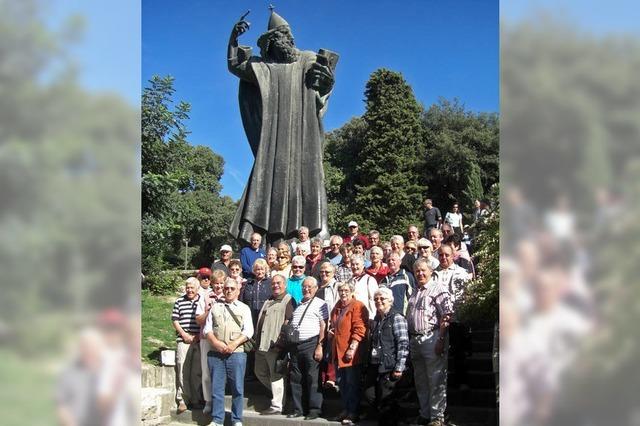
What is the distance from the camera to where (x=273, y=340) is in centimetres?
692

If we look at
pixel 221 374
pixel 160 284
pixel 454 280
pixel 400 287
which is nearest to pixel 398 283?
pixel 400 287

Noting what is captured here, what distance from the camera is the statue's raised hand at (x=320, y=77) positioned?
32.9 feet

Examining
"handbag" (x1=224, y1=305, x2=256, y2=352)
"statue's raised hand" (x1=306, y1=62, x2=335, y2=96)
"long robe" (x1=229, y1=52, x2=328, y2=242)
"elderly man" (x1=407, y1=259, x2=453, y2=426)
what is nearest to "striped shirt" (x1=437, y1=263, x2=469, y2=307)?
"elderly man" (x1=407, y1=259, x2=453, y2=426)

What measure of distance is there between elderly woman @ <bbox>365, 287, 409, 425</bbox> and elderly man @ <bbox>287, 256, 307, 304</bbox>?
1330 mm

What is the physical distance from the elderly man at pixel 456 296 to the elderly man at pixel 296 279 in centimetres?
157

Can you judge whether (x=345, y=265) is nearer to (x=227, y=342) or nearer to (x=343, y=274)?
A: (x=343, y=274)

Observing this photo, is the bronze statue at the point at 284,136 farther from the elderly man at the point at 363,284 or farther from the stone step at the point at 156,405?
the stone step at the point at 156,405

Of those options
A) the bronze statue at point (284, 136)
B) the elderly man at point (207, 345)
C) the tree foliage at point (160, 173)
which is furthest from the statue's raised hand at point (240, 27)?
the elderly man at point (207, 345)

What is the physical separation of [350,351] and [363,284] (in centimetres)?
88

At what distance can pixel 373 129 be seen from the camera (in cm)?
3538

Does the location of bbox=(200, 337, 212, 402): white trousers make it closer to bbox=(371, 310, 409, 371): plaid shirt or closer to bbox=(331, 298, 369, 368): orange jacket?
bbox=(331, 298, 369, 368): orange jacket

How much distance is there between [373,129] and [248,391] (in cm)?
2871
